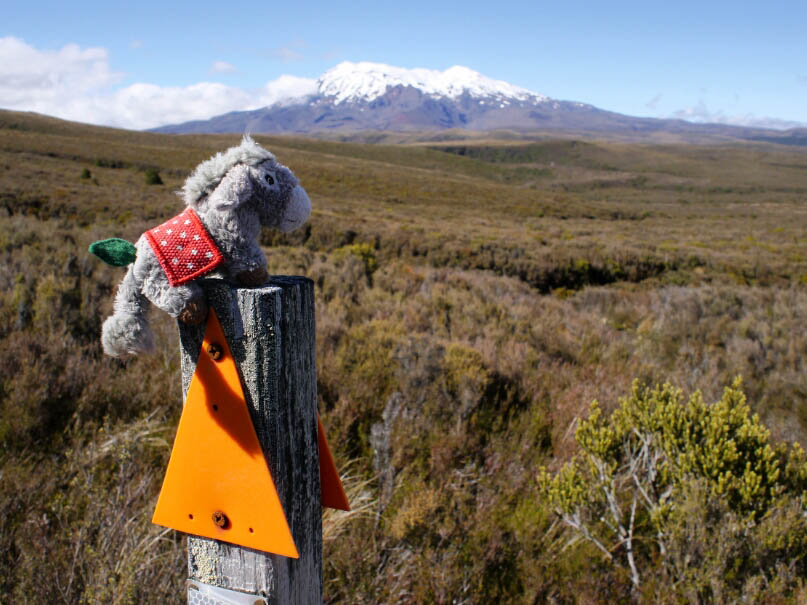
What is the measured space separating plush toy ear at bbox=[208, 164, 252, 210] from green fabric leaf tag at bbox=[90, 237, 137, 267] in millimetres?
216

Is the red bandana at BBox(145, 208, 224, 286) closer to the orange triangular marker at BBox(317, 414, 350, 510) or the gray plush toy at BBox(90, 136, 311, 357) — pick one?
the gray plush toy at BBox(90, 136, 311, 357)

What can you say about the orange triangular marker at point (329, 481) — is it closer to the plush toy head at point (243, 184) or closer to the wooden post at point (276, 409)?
the wooden post at point (276, 409)

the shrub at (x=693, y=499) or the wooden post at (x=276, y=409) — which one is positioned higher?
the wooden post at (x=276, y=409)

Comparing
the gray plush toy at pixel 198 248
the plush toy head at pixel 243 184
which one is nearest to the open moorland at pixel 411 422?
the gray plush toy at pixel 198 248

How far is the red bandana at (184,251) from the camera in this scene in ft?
3.41

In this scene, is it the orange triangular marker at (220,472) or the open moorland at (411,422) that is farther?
the open moorland at (411,422)

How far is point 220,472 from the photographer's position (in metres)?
1.12

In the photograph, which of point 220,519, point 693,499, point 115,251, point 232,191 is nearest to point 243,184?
point 232,191

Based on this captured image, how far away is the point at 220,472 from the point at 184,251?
51cm

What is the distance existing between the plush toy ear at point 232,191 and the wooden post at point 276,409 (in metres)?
0.17

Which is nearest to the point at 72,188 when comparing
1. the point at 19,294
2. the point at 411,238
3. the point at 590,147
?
the point at 411,238

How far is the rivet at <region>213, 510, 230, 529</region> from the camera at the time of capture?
3.75 ft

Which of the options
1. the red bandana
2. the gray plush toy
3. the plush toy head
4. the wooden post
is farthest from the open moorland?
the plush toy head

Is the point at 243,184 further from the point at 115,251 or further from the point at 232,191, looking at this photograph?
the point at 115,251
